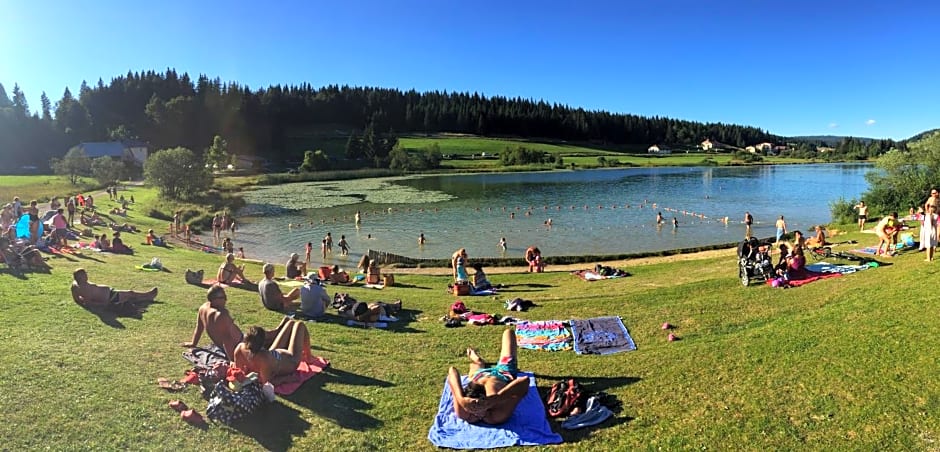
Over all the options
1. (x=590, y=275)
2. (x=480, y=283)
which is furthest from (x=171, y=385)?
(x=590, y=275)

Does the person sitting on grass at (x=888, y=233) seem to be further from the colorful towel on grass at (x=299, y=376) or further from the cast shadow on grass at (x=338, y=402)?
the colorful towel on grass at (x=299, y=376)

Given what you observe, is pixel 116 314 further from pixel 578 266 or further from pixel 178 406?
pixel 578 266

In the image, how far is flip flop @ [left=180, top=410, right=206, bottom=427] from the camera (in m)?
7.04

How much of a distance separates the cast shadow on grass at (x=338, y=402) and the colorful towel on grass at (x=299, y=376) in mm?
77

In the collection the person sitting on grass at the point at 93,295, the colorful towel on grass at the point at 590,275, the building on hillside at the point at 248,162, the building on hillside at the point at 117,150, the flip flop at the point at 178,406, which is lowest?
the colorful towel on grass at the point at 590,275

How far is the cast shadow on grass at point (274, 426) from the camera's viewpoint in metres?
6.88

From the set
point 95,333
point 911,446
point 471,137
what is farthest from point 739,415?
point 471,137

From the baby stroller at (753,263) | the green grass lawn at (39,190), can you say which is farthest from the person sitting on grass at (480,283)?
the green grass lawn at (39,190)

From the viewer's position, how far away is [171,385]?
792cm

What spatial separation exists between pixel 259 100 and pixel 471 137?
2531 inches

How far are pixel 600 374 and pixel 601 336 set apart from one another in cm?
218

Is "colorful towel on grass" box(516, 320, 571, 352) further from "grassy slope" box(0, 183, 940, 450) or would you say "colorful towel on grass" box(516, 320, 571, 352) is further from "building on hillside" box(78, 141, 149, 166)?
"building on hillside" box(78, 141, 149, 166)

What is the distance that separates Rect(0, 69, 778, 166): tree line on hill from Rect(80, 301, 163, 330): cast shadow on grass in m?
110

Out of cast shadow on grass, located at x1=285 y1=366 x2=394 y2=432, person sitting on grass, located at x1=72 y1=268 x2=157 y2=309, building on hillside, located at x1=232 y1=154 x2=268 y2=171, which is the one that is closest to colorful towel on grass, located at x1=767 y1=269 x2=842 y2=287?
cast shadow on grass, located at x1=285 y1=366 x2=394 y2=432
